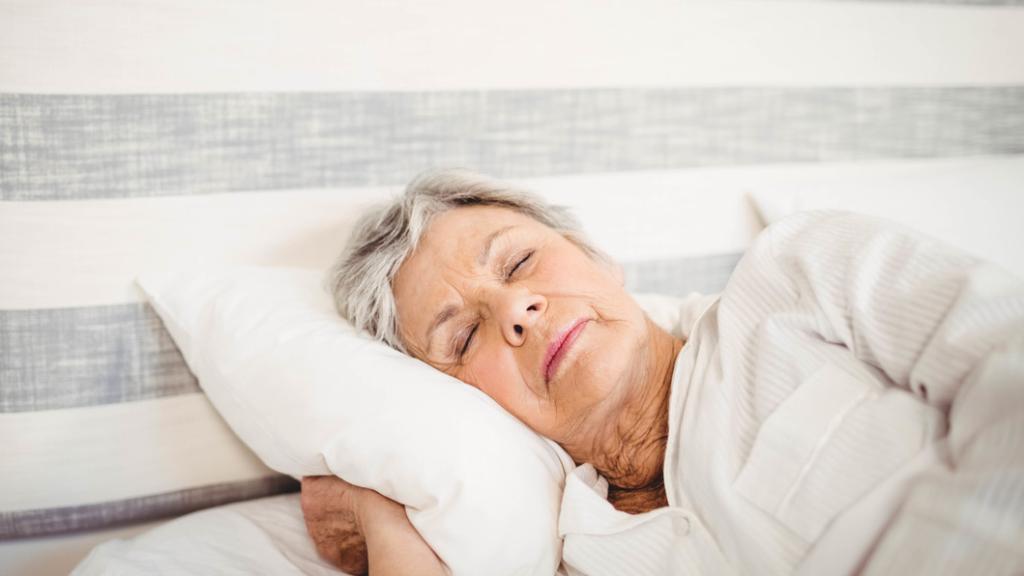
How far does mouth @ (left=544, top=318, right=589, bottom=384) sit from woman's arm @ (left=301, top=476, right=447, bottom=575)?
0.30 m

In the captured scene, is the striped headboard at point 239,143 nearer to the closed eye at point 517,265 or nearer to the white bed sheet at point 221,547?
the white bed sheet at point 221,547

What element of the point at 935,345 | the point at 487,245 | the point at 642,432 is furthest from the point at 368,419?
the point at 935,345

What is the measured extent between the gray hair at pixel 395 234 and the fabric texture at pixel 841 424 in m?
0.37

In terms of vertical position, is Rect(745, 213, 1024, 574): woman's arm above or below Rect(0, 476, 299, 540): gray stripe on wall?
above

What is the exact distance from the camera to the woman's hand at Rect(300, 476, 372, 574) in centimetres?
123

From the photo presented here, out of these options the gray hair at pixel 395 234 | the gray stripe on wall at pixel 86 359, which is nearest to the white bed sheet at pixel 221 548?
the gray stripe on wall at pixel 86 359

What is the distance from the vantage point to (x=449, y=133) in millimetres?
1521

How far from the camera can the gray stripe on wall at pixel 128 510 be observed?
52.7 inches

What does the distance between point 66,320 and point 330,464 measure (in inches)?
22.2

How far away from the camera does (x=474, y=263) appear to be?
1258 millimetres

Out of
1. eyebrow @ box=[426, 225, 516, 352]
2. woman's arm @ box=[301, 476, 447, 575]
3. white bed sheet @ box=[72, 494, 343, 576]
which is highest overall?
eyebrow @ box=[426, 225, 516, 352]

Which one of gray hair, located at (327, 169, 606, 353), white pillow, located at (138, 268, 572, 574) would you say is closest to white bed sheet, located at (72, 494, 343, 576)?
white pillow, located at (138, 268, 572, 574)

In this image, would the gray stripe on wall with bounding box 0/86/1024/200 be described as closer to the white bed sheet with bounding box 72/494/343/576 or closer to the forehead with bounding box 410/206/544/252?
the forehead with bounding box 410/206/544/252

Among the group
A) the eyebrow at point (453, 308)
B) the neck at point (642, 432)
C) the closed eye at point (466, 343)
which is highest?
the eyebrow at point (453, 308)
